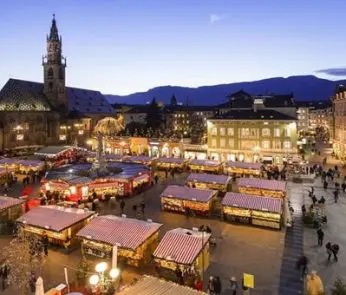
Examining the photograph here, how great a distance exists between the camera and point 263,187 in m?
30.2

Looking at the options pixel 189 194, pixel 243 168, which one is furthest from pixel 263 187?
pixel 243 168

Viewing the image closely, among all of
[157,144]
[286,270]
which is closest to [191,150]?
[157,144]

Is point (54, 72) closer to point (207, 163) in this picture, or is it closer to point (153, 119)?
point (153, 119)

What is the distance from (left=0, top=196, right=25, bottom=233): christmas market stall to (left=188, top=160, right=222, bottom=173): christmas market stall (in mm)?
24610

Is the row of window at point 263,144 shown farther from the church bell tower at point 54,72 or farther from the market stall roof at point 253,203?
the church bell tower at point 54,72

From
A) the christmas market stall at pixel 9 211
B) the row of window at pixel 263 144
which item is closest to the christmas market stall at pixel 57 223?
the christmas market stall at pixel 9 211

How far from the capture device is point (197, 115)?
12431cm

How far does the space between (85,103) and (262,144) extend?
5338cm

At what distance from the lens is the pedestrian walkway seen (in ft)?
52.5

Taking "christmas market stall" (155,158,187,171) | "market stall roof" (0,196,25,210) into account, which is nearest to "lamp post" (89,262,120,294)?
"market stall roof" (0,196,25,210)

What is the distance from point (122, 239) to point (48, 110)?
2414 inches

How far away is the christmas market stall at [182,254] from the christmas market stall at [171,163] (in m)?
28.8

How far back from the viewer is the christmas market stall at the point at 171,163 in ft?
154

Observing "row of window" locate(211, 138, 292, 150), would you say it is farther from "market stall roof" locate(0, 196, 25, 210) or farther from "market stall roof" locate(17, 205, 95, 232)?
"market stall roof" locate(0, 196, 25, 210)
